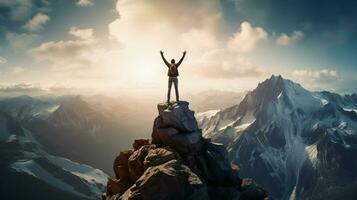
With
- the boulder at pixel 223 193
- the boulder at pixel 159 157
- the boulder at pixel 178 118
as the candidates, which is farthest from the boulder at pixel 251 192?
the boulder at pixel 159 157

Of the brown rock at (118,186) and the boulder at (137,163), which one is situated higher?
the boulder at (137,163)

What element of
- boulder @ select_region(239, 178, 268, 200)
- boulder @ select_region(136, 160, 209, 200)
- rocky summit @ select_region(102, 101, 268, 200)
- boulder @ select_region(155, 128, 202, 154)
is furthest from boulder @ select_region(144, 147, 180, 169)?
boulder @ select_region(239, 178, 268, 200)

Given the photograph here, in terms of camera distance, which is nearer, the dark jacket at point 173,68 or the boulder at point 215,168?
the dark jacket at point 173,68

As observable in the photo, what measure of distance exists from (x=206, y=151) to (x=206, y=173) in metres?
4.88

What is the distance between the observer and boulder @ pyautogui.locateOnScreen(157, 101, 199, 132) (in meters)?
63.0

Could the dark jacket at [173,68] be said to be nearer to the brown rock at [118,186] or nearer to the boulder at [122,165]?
the boulder at [122,165]

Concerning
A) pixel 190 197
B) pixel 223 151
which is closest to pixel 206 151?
pixel 223 151

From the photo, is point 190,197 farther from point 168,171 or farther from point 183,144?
point 183,144

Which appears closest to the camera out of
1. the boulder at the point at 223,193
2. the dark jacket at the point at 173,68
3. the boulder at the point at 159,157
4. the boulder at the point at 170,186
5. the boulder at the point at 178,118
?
the boulder at the point at 170,186

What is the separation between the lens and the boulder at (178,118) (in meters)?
63.0

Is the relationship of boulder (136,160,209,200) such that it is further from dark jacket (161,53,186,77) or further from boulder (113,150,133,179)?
dark jacket (161,53,186,77)

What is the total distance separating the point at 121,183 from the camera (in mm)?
63844

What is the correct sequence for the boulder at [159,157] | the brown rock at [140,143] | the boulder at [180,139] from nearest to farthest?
1. the boulder at [159,157]
2. the boulder at [180,139]
3. the brown rock at [140,143]

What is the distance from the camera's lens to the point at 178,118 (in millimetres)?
62906
